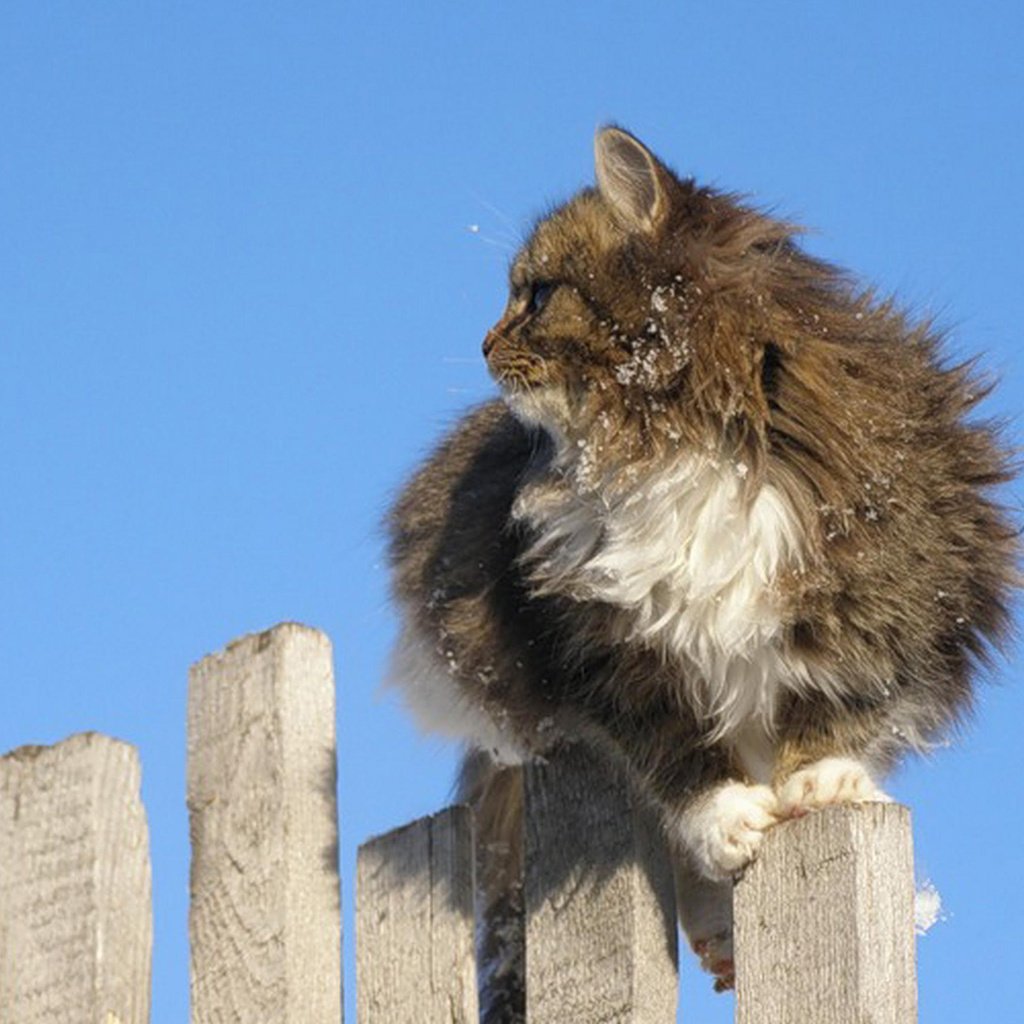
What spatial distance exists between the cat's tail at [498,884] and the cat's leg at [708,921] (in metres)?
0.26

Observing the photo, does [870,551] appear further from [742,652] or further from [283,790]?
[283,790]

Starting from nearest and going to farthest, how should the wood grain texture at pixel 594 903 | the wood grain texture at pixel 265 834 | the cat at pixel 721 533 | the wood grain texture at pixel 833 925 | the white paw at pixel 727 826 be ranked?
the wood grain texture at pixel 833 925 < the wood grain texture at pixel 594 903 < the wood grain texture at pixel 265 834 < the white paw at pixel 727 826 < the cat at pixel 721 533

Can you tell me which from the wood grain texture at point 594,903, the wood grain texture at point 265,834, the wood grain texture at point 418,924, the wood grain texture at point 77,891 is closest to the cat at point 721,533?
the wood grain texture at point 594,903

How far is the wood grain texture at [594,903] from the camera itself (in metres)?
2.29

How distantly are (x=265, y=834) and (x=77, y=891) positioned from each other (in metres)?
0.29

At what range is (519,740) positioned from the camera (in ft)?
10.1

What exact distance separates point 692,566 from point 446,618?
52cm

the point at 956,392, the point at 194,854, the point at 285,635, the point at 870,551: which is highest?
the point at 956,392

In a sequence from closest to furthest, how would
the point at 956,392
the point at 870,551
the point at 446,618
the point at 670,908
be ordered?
the point at 670,908
the point at 870,551
the point at 956,392
the point at 446,618

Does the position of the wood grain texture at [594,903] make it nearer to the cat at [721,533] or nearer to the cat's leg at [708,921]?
the cat at [721,533]

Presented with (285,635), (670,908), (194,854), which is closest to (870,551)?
(670,908)

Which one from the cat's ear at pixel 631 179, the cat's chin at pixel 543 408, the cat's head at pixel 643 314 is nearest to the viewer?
the cat's head at pixel 643 314

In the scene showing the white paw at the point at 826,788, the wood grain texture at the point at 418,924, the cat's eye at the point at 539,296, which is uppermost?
the cat's eye at the point at 539,296

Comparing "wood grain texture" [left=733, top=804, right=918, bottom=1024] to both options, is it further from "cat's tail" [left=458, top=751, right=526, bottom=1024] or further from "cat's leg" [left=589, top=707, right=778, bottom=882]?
"cat's tail" [left=458, top=751, right=526, bottom=1024]
